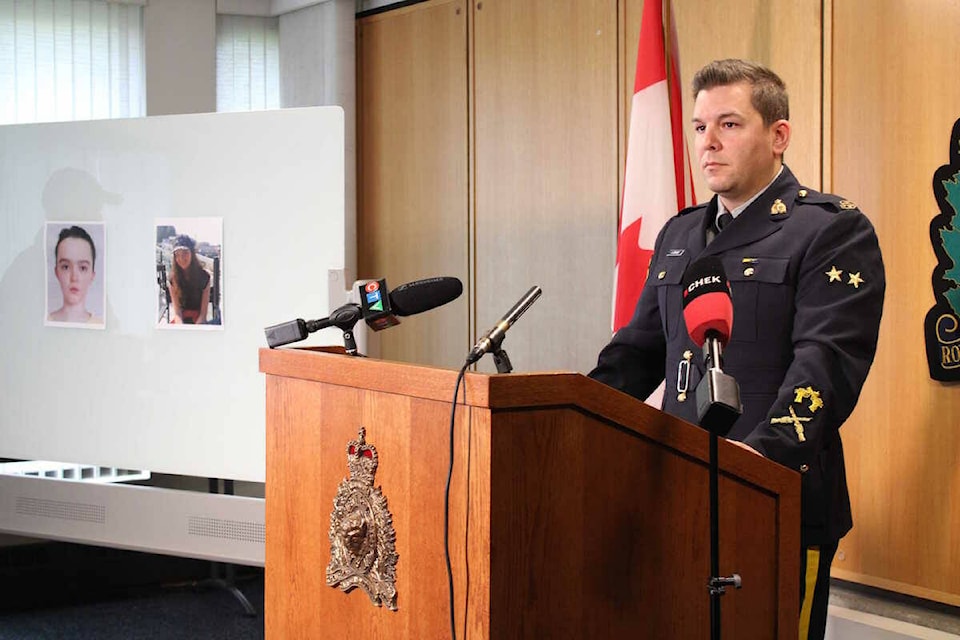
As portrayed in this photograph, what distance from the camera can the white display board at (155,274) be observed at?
354 cm

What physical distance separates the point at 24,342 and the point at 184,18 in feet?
6.32

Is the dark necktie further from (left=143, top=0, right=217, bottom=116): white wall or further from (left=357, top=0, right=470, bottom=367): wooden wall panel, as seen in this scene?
(left=143, top=0, right=217, bottom=116): white wall

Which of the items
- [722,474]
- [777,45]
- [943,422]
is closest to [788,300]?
[722,474]

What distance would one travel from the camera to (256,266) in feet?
11.8

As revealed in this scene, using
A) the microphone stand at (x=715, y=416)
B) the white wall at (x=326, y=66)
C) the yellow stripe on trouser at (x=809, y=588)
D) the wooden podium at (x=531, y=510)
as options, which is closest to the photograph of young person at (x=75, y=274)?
the white wall at (x=326, y=66)

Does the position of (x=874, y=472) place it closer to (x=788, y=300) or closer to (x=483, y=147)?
(x=788, y=300)

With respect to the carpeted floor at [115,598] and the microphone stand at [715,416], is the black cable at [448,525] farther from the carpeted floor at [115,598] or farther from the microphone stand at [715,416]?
the carpeted floor at [115,598]

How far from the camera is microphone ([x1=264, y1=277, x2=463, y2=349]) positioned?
1.60 meters

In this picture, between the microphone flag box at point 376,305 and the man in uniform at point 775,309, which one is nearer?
the microphone flag box at point 376,305

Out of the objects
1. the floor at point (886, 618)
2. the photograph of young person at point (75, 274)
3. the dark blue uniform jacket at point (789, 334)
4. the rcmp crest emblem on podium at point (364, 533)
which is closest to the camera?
the rcmp crest emblem on podium at point (364, 533)

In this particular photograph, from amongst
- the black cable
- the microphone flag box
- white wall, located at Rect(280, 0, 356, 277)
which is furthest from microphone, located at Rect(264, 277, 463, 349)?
white wall, located at Rect(280, 0, 356, 277)

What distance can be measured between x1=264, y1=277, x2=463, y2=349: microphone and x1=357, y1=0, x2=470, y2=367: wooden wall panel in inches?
129

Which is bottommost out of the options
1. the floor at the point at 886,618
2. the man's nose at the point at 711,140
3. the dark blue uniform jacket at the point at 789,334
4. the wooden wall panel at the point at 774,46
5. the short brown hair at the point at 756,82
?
the floor at the point at 886,618

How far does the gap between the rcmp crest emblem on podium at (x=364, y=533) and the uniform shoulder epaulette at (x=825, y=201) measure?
1050mm
